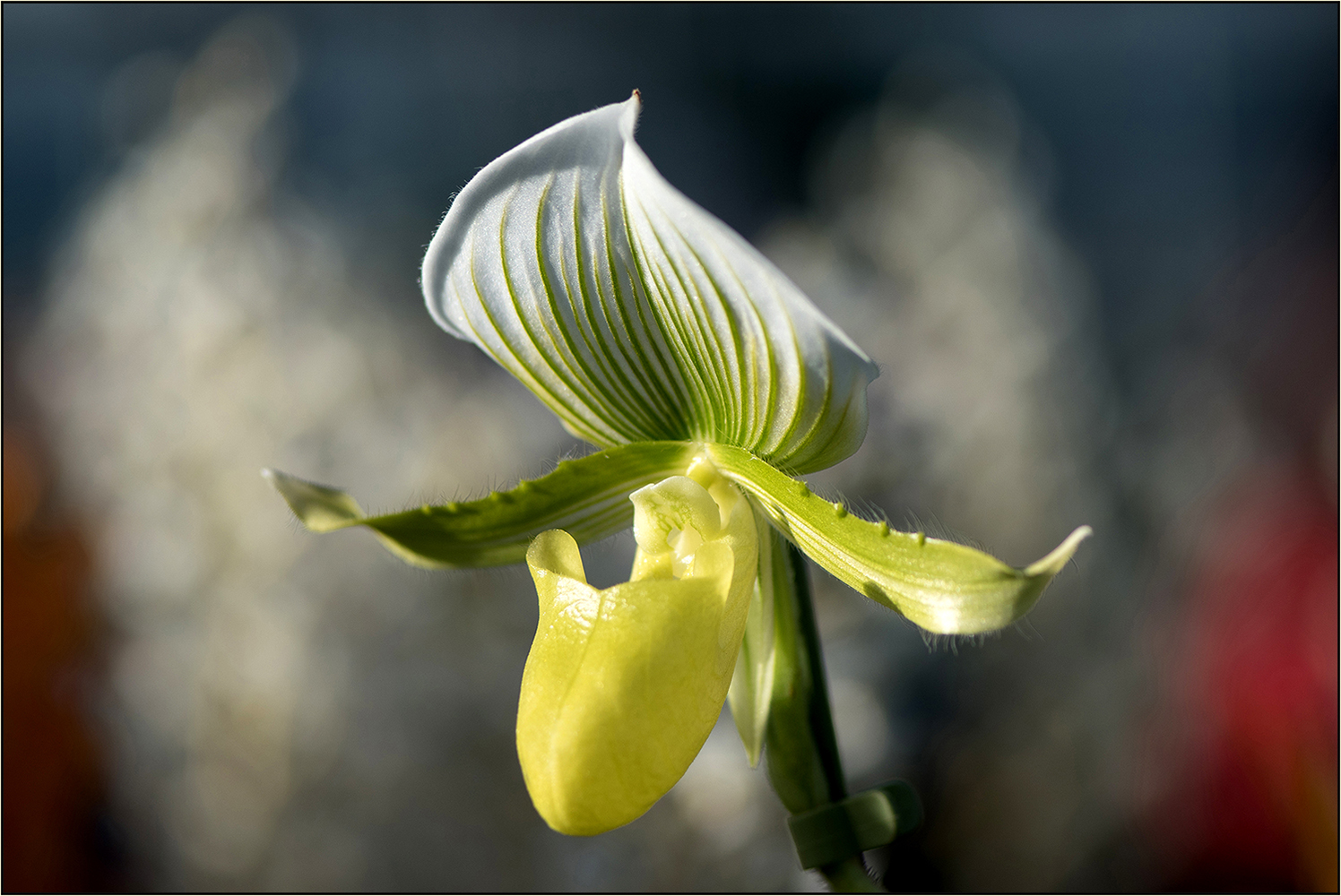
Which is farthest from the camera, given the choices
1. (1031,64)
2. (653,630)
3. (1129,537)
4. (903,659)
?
(1031,64)

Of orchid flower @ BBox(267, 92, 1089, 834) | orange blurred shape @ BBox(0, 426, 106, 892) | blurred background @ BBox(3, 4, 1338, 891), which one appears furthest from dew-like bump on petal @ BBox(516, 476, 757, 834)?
orange blurred shape @ BBox(0, 426, 106, 892)

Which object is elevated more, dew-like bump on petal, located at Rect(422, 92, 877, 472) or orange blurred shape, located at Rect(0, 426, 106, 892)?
dew-like bump on petal, located at Rect(422, 92, 877, 472)

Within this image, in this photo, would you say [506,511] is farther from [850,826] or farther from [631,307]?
[850,826]

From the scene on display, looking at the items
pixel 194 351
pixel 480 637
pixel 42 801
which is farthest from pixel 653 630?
pixel 42 801

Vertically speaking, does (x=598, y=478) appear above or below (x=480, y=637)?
above

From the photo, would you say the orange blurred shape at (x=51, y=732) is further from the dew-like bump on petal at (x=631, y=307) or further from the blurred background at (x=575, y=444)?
the dew-like bump on petal at (x=631, y=307)

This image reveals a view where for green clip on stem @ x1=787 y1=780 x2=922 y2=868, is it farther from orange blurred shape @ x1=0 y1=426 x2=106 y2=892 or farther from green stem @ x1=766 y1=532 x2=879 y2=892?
orange blurred shape @ x1=0 y1=426 x2=106 y2=892

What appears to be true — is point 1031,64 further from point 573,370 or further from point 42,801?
point 42,801

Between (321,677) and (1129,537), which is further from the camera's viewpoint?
(1129,537)

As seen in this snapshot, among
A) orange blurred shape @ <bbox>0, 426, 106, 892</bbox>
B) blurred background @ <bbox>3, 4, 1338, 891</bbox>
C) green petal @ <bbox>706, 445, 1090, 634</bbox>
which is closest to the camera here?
green petal @ <bbox>706, 445, 1090, 634</bbox>
